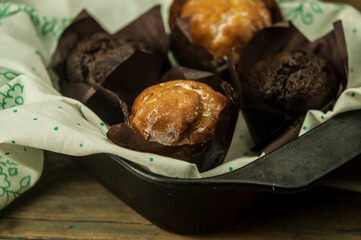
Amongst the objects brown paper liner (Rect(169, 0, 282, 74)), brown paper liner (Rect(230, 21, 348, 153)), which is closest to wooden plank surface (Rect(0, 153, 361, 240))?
brown paper liner (Rect(230, 21, 348, 153))

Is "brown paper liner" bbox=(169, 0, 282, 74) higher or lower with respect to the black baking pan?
higher

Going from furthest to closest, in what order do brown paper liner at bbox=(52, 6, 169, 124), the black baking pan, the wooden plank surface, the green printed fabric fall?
brown paper liner at bbox=(52, 6, 169, 124) → the wooden plank surface → the green printed fabric → the black baking pan

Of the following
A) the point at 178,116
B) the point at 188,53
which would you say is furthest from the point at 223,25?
the point at 178,116

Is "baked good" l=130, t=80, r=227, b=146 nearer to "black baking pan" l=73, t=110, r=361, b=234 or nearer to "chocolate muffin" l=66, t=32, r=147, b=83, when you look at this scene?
"black baking pan" l=73, t=110, r=361, b=234

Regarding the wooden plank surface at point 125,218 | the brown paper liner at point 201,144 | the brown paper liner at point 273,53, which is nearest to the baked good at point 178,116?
the brown paper liner at point 201,144

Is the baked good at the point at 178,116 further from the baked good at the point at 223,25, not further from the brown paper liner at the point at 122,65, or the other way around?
the baked good at the point at 223,25

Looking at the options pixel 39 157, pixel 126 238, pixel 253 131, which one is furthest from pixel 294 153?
pixel 39 157
